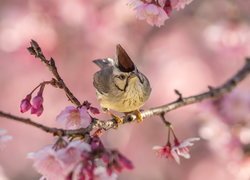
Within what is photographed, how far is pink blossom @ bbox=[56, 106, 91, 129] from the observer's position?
2203 millimetres

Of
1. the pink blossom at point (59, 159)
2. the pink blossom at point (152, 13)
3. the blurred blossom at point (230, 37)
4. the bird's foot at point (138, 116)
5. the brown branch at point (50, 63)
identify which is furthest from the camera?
the blurred blossom at point (230, 37)

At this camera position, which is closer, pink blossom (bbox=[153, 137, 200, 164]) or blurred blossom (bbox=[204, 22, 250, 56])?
pink blossom (bbox=[153, 137, 200, 164])

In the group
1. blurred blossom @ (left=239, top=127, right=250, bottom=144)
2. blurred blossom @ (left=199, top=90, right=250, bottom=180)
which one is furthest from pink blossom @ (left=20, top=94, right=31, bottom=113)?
blurred blossom @ (left=239, top=127, right=250, bottom=144)

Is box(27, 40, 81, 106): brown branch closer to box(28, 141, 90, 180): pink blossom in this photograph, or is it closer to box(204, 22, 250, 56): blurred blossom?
box(28, 141, 90, 180): pink blossom

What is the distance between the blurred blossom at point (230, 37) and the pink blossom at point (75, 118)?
3.14 m

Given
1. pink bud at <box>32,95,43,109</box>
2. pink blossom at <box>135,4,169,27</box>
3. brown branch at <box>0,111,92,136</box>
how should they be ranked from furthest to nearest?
pink blossom at <box>135,4,169,27</box>, pink bud at <box>32,95,43,109</box>, brown branch at <box>0,111,92,136</box>

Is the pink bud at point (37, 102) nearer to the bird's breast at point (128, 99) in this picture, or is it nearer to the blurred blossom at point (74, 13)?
the bird's breast at point (128, 99)

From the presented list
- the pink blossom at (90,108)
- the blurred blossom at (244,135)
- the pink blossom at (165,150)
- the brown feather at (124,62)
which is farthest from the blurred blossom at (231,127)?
the pink blossom at (90,108)

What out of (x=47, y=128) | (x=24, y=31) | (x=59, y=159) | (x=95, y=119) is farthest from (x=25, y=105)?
(x=24, y=31)

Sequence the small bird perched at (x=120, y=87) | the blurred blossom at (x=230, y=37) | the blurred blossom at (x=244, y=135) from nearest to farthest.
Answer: the small bird perched at (x=120, y=87)
the blurred blossom at (x=244, y=135)
the blurred blossom at (x=230, y=37)

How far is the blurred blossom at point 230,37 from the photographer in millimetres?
5219

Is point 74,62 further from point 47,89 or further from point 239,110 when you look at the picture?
point 239,110

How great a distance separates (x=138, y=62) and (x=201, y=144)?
1.15 m

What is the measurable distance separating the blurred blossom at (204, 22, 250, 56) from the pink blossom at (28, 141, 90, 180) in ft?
11.4
